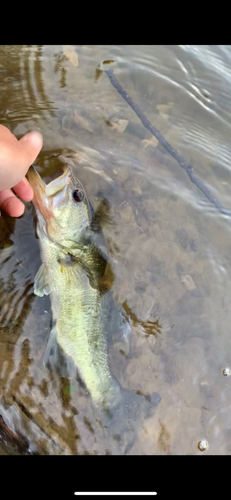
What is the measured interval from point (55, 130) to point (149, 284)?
1871 millimetres

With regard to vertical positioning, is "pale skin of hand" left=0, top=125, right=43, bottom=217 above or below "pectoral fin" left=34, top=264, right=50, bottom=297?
above

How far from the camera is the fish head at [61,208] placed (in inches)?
133

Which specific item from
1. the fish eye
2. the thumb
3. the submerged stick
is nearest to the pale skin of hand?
the thumb

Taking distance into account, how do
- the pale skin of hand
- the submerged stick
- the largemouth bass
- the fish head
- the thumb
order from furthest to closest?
the submerged stick
the fish head
the largemouth bass
the thumb
the pale skin of hand

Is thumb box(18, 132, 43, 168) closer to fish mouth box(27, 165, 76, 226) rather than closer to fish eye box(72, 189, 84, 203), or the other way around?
fish mouth box(27, 165, 76, 226)

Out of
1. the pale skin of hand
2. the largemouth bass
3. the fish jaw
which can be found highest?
the pale skin of hand

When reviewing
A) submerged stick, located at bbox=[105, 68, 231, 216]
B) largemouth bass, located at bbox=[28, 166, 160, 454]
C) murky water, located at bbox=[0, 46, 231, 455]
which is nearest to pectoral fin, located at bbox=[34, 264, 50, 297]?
largemouth bass, located at bbox=[28, 166, 160, 454]

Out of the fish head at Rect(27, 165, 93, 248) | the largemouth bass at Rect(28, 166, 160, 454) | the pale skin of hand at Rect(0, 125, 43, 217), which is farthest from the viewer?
the fish head at Rect(27, 165, 93, 248)

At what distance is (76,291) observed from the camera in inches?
133

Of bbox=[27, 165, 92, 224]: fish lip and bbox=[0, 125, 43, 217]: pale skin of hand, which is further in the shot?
bbox=[27, 165, 92, 224]: fish lip

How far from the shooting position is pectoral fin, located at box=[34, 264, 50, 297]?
3387mm

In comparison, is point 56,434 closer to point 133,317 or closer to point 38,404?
point 38,404

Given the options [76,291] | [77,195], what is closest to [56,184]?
[77,195]

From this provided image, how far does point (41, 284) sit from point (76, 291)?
1.02 ft
